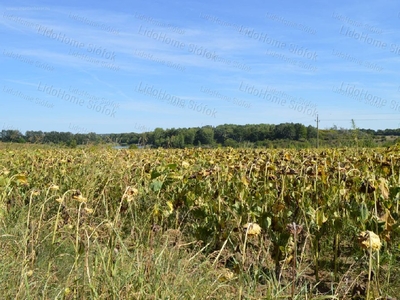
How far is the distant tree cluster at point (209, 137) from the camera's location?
6380 millimetres

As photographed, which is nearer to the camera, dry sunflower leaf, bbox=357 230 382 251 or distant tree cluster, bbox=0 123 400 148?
dry sunflower leaf, bbox=357 230 382 251

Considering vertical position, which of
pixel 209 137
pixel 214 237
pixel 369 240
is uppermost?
pixel 209 137

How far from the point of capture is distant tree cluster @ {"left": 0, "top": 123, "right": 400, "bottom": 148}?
638cm

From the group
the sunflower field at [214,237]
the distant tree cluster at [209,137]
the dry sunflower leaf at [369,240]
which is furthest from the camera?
the distant tree cluster at [209,137]

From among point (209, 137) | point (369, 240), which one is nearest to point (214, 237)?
point (369, 240)

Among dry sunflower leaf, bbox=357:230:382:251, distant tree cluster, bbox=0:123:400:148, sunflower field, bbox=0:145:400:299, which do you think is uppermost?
distant tree cluster, bbox=0:123:400:148

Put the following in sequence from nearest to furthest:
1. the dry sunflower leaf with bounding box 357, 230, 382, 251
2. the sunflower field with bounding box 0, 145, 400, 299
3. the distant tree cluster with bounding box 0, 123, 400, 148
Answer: the dry sunflower leaf with bounding box 357, 230, 382, 251, the sunflower field with bounding box 0, 145, 400, 299, the distant tree cluster with bounding box 0, 123, 400, 148

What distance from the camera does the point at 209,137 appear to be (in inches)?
460

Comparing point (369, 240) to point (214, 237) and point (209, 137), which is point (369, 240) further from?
point (209, 137)

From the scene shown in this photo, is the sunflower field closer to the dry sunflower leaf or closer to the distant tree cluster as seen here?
the dry sunflower leaf

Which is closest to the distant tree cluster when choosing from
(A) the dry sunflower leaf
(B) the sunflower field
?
(B) the sunflower field

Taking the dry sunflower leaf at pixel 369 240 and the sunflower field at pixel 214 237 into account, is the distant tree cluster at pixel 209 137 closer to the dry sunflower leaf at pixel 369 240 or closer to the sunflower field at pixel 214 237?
the sunflower field at pixel 214 237

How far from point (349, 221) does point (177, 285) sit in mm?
1664

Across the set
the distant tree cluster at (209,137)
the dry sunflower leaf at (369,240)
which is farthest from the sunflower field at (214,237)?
the distant tree cluster at (209,137)
